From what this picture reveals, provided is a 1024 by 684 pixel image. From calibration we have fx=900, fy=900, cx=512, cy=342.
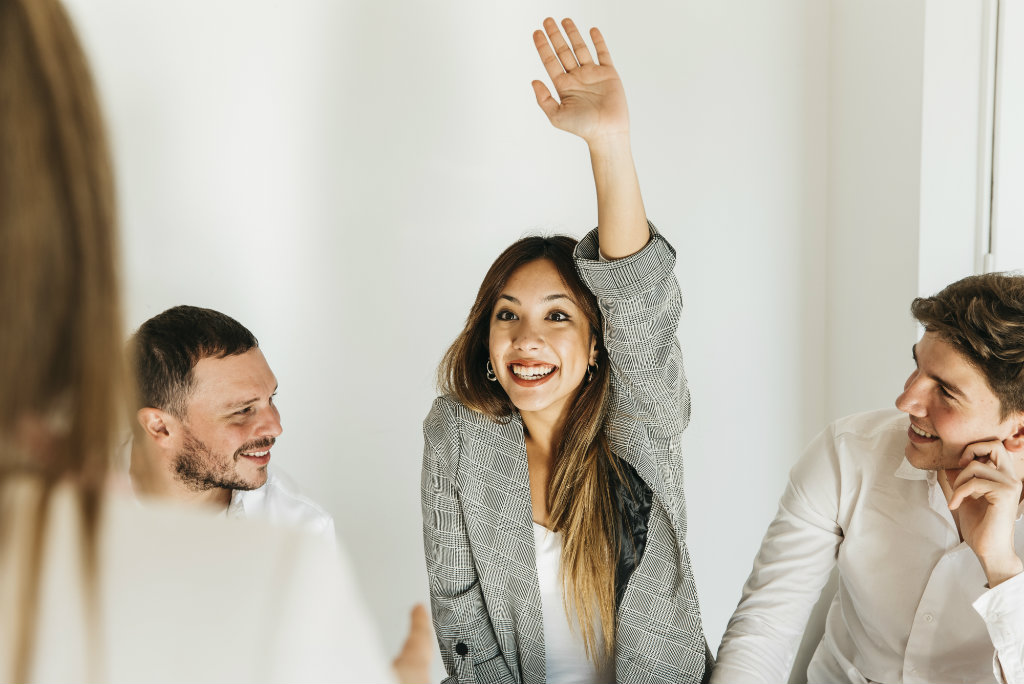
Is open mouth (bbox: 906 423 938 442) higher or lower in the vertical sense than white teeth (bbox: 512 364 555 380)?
lower

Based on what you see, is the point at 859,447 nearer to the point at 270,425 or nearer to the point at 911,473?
the point at 911,473

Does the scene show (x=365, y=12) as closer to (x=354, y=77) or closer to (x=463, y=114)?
(x=354, y=77)

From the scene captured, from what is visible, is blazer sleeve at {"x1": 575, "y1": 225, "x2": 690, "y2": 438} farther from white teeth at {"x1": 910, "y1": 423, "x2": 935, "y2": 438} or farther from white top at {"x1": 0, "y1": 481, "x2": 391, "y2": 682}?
white top at {"x1": 0, "y1": 481, "x2": 391, "y2": 682}

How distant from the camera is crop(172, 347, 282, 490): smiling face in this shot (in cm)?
195

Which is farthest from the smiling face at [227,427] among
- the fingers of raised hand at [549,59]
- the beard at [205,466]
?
the fingers of raised hand at [549,59]

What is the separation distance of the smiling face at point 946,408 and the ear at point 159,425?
1.50 metres

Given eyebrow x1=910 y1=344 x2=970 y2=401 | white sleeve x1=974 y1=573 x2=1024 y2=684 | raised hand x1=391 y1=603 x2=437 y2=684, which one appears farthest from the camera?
eyebrow x1=910 y1=344 x2=970 y2=401

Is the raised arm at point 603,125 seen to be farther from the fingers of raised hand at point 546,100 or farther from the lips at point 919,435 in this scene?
the lips at point 919,435

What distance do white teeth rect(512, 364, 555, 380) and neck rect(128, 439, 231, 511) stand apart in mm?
731

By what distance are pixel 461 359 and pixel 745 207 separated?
3.88 feet

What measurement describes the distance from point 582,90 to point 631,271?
0.39 meters

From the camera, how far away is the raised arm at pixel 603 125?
1652 mm

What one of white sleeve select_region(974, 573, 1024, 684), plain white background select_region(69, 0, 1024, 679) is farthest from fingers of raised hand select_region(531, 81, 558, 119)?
white sleeve select_region(974, 573, 1024, 684)

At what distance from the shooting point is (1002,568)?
1628 mm
